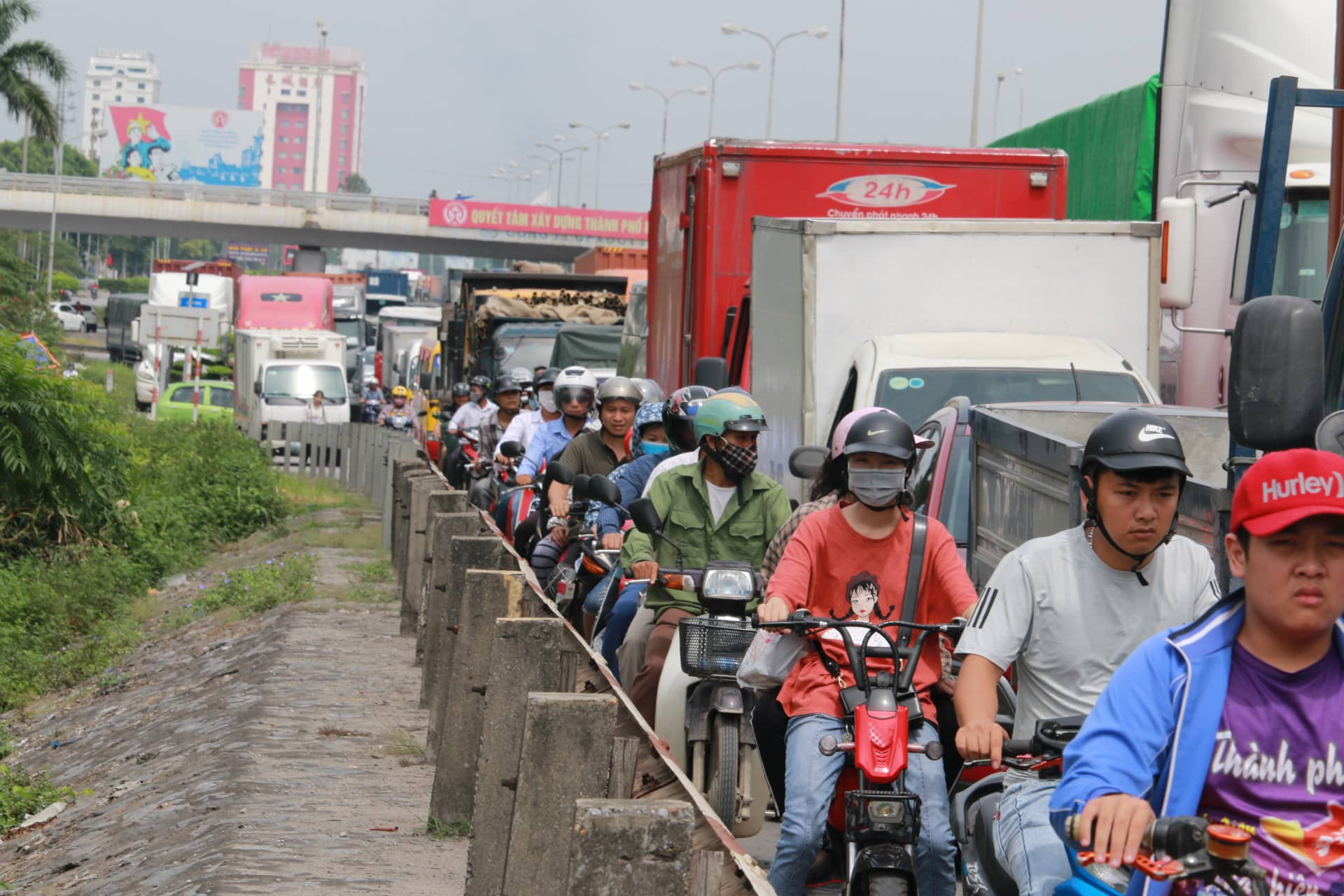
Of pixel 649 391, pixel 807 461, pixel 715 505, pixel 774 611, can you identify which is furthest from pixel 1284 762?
pixel 649 391

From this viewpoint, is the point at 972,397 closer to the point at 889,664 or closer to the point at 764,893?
the point at 889,664

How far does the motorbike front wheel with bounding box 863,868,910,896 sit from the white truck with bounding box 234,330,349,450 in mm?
32183

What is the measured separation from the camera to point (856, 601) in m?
5.79

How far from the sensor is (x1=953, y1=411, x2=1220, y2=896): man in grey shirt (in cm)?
435

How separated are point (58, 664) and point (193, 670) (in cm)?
225

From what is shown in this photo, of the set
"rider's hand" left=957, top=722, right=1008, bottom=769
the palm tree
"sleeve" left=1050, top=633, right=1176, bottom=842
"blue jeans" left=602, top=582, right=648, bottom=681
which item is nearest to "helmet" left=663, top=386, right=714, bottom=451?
"blue jeans" left=602, top=582, right=648, bottom=681

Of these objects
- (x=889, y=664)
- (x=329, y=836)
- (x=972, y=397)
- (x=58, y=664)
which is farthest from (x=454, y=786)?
(x=58, y=664)

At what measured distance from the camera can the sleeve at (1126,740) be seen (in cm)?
309

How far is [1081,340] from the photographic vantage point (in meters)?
11.8

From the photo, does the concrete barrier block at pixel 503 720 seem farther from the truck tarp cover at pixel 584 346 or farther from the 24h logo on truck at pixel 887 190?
the truck tarp cover at pixel 584 346

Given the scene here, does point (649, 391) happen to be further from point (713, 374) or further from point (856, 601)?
point (856, 601)

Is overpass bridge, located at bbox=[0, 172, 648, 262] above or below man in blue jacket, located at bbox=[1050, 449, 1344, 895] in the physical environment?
above

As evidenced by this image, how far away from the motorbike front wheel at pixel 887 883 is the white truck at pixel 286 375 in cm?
3218

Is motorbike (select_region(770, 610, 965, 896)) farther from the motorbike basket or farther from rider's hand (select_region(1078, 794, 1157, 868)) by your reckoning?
rider's hand (select_region(1078, 794, 1157, 868))
